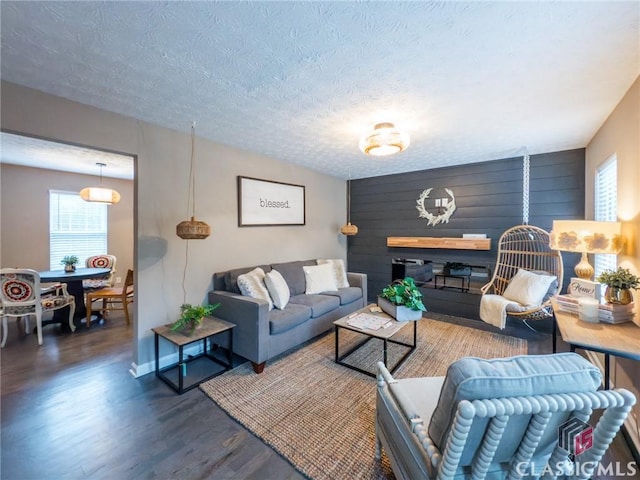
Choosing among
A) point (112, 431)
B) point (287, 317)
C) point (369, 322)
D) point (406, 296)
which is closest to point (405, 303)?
point (406, 296)

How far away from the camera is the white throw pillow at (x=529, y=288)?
3.14 m

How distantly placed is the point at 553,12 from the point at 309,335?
10.5 ft

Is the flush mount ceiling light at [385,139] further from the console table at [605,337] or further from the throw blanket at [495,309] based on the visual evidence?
the throw blanket at [495,309]

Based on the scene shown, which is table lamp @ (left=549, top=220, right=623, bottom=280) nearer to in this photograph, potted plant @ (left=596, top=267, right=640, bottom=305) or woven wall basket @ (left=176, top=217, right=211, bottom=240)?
potted plant @ (left=596, top=267, right=640, bottom=305)

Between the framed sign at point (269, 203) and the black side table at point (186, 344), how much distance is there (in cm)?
139

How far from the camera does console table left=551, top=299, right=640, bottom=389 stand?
59.1 inches

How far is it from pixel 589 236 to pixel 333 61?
2.41 metres

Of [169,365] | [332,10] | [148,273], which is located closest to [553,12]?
[332,10]

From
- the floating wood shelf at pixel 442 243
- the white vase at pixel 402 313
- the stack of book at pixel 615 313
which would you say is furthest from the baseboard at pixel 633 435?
the floating wood shelf at pixel 442 243

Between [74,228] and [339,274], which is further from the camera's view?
[74,228]

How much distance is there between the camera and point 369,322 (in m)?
2.74

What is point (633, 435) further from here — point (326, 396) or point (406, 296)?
point (326, 396)

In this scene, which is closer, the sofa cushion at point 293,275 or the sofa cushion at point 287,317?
the sofa cushion at point 287,317

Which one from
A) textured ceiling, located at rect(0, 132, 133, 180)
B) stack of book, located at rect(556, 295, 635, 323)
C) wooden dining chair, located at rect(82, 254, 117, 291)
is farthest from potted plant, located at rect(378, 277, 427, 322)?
wooden dining chair, located at rect(82, 254, 117, 291)
